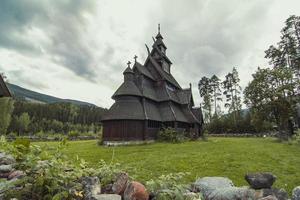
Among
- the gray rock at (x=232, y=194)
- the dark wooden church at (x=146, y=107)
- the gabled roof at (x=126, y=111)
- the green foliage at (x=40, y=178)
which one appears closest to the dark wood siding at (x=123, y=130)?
the dark wooden church at (x=146, y=107)

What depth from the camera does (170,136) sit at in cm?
2323

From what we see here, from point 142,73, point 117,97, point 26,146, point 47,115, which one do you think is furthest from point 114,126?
point 47,115

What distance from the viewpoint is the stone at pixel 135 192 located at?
4.00 m

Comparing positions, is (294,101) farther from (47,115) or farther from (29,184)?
(47,115)

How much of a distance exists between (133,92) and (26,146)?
18894mm

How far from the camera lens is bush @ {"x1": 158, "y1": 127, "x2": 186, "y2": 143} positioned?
23.0 m

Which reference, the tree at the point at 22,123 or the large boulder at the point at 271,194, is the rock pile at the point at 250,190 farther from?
the tree at the point at 22,123

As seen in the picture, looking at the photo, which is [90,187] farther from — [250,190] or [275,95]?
[275,95]

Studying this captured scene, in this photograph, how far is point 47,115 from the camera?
3829 inches

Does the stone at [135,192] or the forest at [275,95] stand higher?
the forest at [275,95]

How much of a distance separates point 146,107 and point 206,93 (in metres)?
44.0

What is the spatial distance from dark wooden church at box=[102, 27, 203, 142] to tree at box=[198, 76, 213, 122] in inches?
1241

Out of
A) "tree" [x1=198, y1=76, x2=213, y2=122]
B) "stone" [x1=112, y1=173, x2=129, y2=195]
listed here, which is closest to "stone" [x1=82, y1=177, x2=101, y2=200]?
"stone" [x1=112, y1=173, x2=129, y2=195]

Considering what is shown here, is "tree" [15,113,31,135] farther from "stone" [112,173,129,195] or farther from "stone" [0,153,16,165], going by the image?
"stone" [112,173,129,195]
